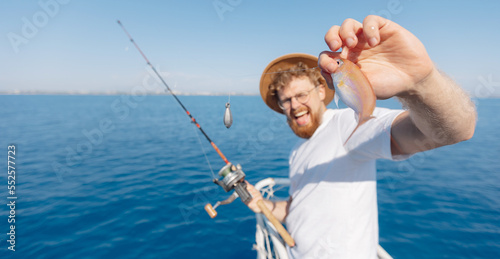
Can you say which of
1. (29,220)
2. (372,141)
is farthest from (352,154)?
(29,220)

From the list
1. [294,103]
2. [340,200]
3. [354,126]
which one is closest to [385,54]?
[354,126]

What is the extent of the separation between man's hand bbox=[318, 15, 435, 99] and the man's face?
1402 mm

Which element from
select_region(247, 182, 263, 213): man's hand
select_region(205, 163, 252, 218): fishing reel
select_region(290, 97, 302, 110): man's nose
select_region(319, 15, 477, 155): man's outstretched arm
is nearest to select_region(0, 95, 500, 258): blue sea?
select_region(247, 182, 263, 213): man's hand

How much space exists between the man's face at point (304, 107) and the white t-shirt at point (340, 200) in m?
0.32

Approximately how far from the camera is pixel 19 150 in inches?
534

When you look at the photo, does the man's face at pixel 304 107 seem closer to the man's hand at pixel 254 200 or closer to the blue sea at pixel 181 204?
the man's hand at pixel 254 200

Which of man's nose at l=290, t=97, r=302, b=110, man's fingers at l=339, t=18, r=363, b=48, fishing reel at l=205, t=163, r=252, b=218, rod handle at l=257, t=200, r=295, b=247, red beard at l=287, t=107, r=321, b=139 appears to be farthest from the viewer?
fishing reel at l=205, t=163, r=252, b=218

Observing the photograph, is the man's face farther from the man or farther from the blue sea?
the blue sea

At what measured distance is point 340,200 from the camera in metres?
2.26

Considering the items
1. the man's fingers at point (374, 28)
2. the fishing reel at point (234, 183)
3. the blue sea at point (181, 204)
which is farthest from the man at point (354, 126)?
the blue sea at point (181, 204)

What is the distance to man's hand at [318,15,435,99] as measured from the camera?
3.95ft

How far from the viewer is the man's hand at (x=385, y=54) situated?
3.95 feet

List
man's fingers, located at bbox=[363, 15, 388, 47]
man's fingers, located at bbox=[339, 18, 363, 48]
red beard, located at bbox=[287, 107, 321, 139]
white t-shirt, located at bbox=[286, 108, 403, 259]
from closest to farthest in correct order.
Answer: man's fingers, located at bbox=[363, 15, 388, 47] < man's fingers, located at bbox=[339, 18, 363, 48] < white t-shirt, located at bbox=[286, 108, 403, 259] < red beard, located at bbox=[287, 107, 321, 139]

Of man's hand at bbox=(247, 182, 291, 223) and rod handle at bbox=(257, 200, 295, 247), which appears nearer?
rod handle at bbox=(257, 200, 295, 247)
